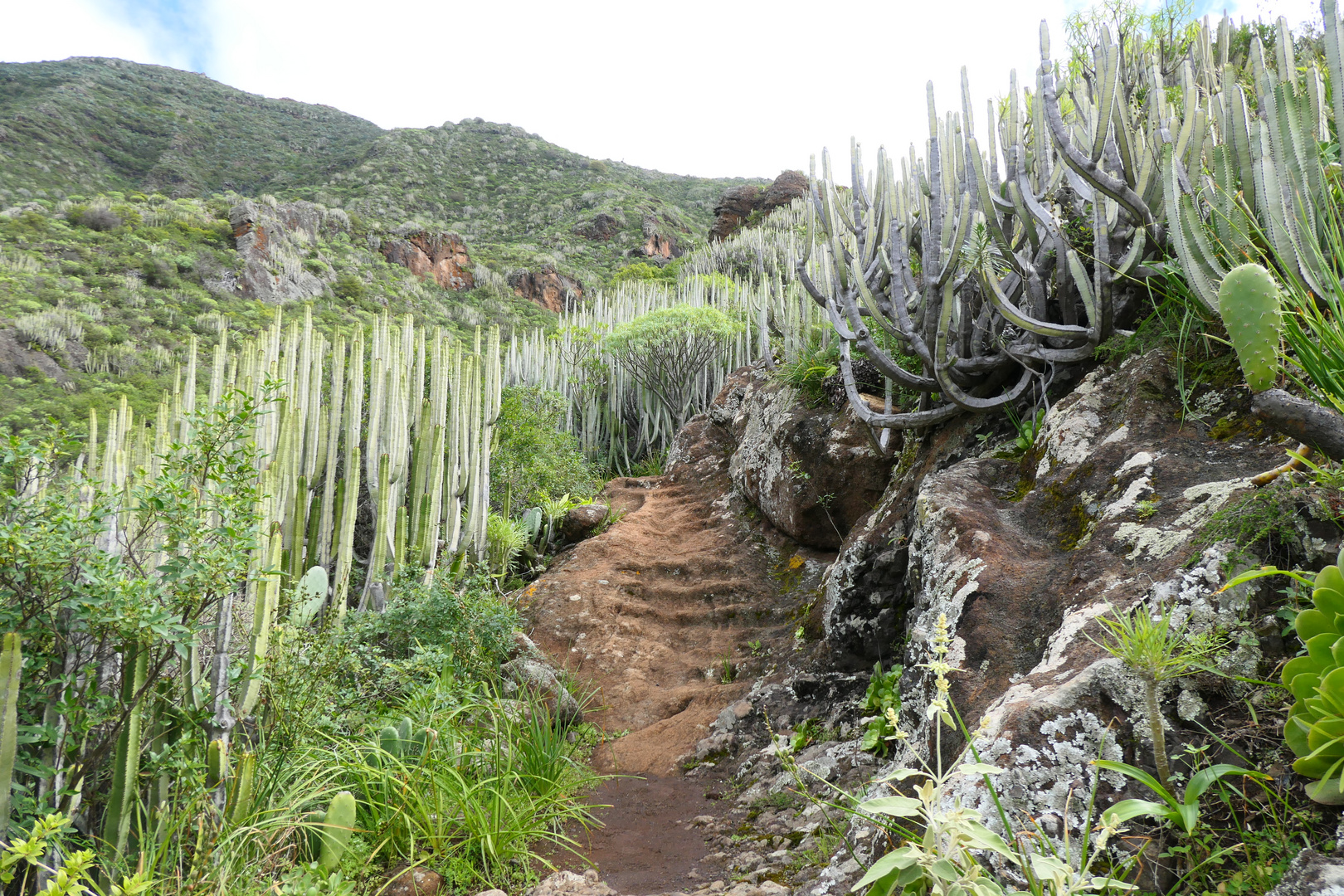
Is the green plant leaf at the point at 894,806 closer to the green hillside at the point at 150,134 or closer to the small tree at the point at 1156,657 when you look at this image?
the small tree at the point at 1156,657

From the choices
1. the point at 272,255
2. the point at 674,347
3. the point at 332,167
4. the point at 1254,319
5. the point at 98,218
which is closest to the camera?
the point at 1254,319

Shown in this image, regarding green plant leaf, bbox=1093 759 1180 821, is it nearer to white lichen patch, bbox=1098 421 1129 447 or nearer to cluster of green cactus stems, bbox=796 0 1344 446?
cluster of green cactus stems, bbox=796 0 1344 446

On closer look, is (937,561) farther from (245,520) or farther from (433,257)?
(433,257)

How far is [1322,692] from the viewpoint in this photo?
1056mm

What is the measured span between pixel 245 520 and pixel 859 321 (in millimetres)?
3248

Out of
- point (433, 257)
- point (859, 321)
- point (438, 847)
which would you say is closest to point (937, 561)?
point (859, 321)

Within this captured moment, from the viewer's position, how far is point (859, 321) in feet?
13.1

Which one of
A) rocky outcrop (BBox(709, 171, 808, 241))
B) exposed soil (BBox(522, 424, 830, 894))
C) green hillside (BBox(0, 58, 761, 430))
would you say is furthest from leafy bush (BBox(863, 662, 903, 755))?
rocky outcrop (BBox(709, 171, 808, 241))

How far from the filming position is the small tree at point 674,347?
1226cm

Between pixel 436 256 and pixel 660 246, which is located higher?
pixel 660 246

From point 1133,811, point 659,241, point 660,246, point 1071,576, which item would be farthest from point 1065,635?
point 659,241

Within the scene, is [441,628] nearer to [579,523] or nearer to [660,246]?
[579,523]

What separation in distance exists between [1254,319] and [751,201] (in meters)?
27.4

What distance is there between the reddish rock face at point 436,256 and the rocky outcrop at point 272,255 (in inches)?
154
